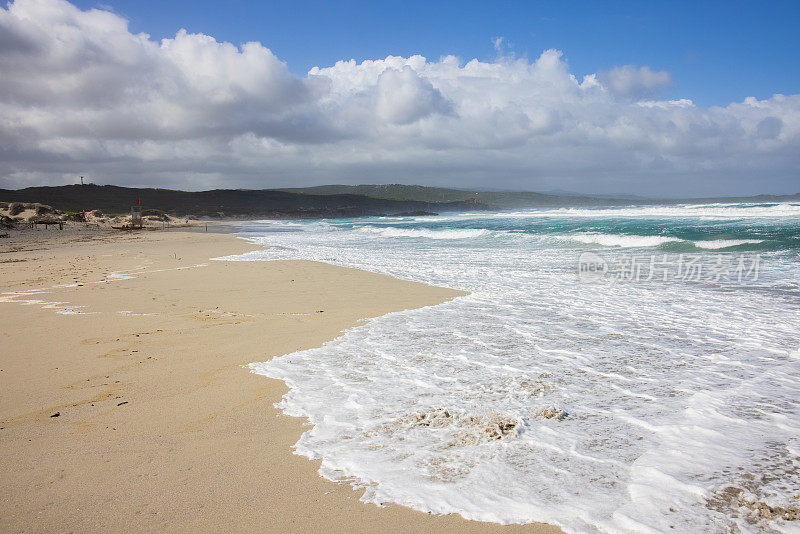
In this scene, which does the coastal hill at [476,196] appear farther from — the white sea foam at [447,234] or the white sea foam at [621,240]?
the white sea foam at [621,240]

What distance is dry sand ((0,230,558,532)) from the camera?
88.3 inches

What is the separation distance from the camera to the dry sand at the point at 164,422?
2.24 m

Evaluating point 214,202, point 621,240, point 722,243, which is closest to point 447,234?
point 621,240

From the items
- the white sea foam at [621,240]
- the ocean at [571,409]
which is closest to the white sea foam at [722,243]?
the white sea foam at [621,240]

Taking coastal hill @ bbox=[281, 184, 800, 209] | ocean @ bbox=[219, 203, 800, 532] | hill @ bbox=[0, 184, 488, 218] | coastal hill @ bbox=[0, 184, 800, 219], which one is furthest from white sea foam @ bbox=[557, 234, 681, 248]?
coastal hill @ bbox=[281, 184, 800, 209]

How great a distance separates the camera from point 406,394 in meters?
3.76

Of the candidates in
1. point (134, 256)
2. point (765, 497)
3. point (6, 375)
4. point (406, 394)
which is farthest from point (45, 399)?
point (134, 256)

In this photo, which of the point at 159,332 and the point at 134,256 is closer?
the point at 159,332

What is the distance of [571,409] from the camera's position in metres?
3.42

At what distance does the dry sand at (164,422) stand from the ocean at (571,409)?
0.23 meters

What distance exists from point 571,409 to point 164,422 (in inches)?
118

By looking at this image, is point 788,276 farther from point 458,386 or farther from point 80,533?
point 80,533

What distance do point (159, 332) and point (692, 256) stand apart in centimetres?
1513

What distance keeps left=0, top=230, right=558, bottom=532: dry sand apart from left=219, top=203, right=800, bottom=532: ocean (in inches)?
9.1
